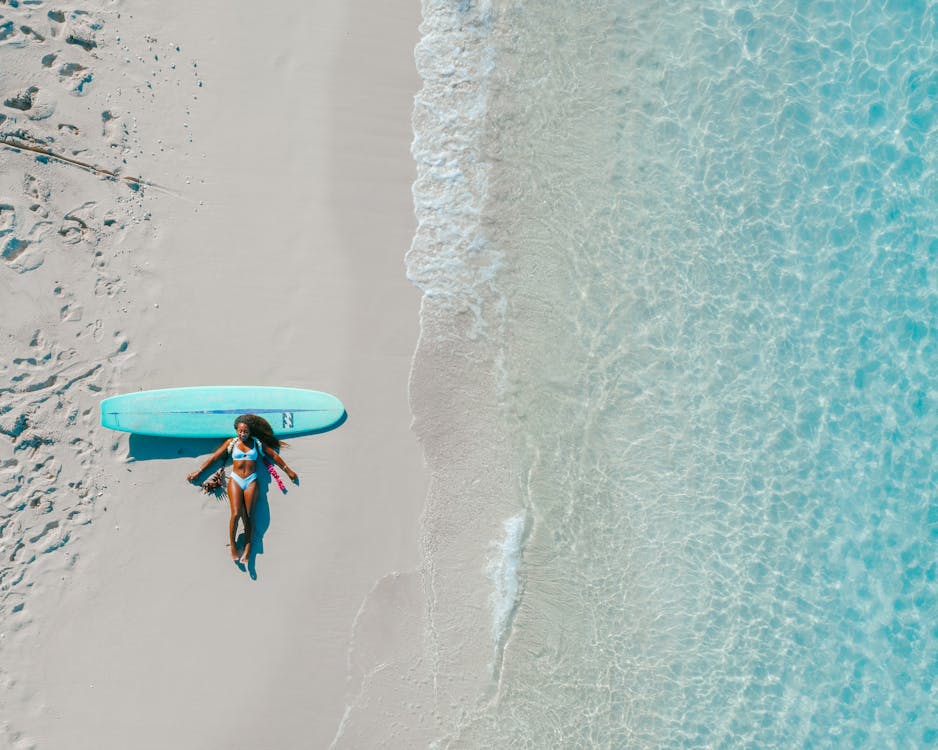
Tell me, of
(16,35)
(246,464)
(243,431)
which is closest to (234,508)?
(246,464)

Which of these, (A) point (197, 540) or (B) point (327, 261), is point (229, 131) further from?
(A) point (197, 540)

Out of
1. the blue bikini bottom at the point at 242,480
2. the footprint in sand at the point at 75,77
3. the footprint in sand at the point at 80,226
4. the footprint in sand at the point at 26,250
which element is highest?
the footprint in sand at the point at 75,77

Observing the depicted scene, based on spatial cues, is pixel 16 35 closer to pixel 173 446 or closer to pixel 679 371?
pixel 173 446

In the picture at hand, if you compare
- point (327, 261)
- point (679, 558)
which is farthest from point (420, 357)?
point (679, 558)

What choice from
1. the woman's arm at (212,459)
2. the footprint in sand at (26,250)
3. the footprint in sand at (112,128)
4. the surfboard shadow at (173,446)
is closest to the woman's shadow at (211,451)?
the surfboard shadow at (173,446)

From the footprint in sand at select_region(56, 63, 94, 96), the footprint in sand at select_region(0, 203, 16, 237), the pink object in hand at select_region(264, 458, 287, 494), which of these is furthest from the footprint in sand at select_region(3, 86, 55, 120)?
the pink object in hand at select_region(264, 458, 287, 494)

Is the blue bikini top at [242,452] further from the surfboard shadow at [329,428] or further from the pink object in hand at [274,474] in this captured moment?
the surfboard shadow at [329,428]
